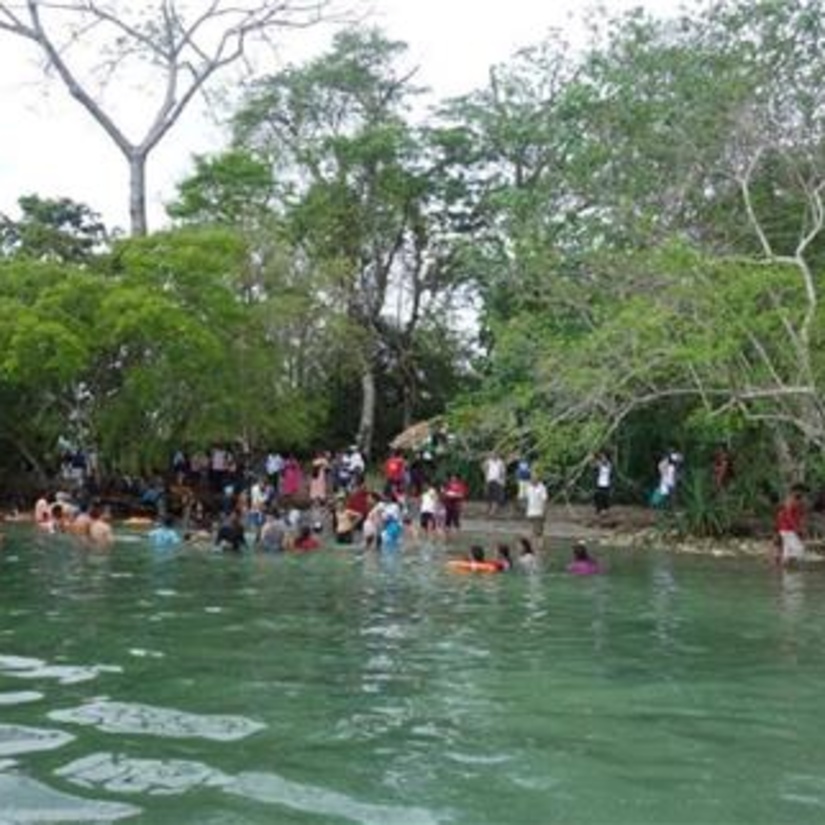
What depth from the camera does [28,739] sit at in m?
9.24

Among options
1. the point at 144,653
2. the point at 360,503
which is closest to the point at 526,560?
Result: the point at 360,503

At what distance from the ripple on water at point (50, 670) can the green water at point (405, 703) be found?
4 centimetres

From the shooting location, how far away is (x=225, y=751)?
8.98 m

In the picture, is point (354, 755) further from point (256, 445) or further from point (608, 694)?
point (256, 445)

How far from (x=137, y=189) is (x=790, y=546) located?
20.5 metres

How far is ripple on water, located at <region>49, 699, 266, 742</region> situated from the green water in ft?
0.10

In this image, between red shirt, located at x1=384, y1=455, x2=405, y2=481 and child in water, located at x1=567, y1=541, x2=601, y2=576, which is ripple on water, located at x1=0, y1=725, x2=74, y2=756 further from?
red shirt, located at x1=384, y1=455, x2=405, y2=481

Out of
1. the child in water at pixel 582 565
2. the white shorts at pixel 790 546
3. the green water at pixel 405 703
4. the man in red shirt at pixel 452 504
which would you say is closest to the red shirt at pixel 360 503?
the man in red shirt at pixel 452 504

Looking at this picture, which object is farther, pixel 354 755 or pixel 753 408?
pixel 753 408

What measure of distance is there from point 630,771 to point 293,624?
7215 mm

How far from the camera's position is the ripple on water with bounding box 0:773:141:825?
24.2 feet

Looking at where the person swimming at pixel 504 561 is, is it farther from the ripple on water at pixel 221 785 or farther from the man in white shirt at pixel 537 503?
the ripple on water at pixel 221 785

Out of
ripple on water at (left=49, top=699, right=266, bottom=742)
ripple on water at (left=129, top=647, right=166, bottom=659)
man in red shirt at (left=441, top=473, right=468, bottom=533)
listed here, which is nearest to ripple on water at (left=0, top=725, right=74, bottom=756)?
ripple on water at (left=49, top=699, right=266, bottom=742)

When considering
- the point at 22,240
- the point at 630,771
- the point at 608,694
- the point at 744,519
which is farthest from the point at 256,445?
the point at 630,771
